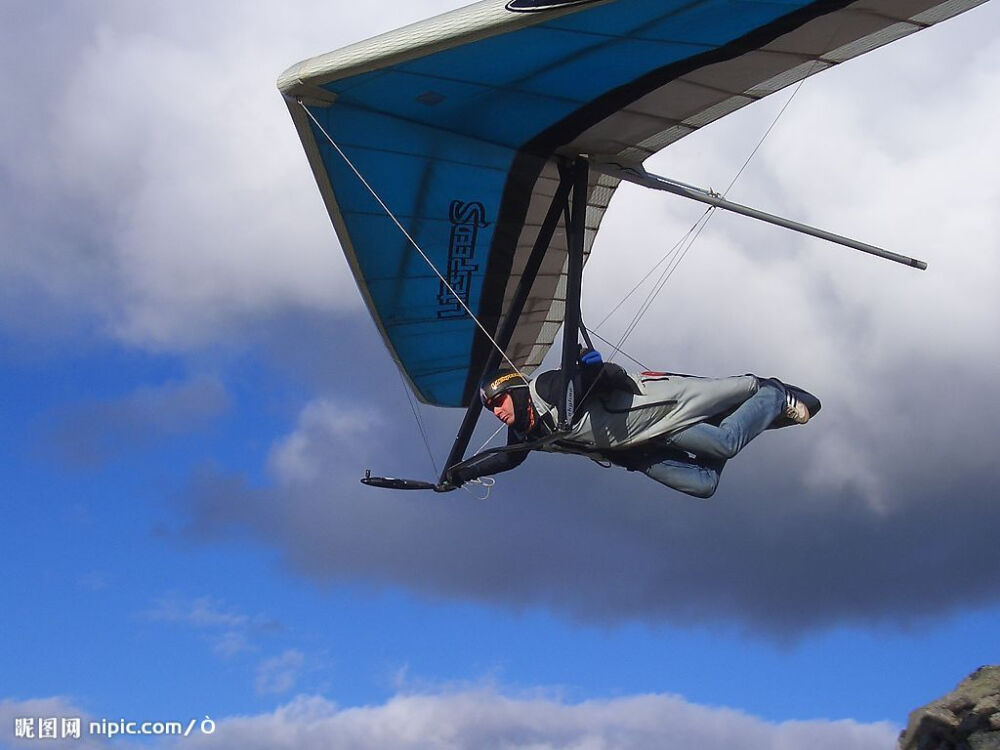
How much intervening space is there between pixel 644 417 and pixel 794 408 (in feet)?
5.68

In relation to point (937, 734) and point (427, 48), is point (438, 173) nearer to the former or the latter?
point (427, 48)

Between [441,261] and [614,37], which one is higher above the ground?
[441,261]

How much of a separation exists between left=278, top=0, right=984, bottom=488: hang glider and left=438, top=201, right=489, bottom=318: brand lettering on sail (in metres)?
0.02

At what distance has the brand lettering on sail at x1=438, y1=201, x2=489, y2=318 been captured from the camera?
15.0m

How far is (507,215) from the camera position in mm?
15234

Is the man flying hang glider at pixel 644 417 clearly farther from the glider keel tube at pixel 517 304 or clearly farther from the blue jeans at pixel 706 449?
the glider keel tube at pixel 517 304

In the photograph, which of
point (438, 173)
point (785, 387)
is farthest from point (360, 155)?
point (785, 387)

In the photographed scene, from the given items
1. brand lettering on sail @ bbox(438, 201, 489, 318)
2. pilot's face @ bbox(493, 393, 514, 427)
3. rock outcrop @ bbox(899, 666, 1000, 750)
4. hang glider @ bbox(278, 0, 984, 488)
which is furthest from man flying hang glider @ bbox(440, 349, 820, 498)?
rock outcrop @ bbox(899, 666, 1000, 750)

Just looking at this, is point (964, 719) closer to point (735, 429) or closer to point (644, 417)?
point (735, 429)

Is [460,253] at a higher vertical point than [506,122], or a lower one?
higher

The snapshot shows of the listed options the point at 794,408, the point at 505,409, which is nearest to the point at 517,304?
the point at 505,409

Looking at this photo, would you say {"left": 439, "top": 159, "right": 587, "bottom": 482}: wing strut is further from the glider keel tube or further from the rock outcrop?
the rock outcrop

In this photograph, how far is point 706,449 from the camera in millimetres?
12805

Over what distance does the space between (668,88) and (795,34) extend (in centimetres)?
140
